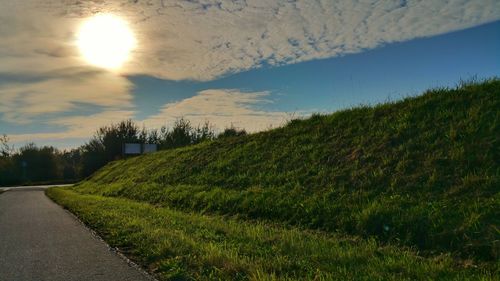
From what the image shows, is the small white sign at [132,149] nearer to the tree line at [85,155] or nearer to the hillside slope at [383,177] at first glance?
the tree line at [85,155]

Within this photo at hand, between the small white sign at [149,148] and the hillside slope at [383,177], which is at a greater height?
the small white sign at [149,148]

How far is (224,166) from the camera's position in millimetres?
18703

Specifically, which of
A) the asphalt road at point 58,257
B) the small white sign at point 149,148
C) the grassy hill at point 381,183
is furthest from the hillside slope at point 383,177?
the small white sign at point 149,148

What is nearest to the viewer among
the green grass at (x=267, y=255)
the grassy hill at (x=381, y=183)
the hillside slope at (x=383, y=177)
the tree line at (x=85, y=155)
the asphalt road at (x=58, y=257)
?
the green grass at (x=267, y=255)

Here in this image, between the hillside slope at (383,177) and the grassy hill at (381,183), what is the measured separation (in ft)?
0.09

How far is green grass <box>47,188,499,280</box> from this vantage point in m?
6.02

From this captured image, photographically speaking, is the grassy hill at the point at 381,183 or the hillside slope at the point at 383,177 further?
the hillside slope at the point at 383,177

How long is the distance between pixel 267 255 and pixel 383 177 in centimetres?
491

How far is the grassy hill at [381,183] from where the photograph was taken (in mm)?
7586

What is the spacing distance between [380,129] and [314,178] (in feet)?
9.92

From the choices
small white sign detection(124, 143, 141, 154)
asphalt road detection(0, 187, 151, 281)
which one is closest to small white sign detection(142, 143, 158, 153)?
small white sign detection(124, 143, 141, 154)

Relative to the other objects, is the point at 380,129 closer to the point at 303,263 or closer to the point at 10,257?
the point at 303,263

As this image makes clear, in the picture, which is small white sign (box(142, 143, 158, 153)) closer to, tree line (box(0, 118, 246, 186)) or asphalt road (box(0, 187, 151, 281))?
tree line (box(0, 118, 246, 186))

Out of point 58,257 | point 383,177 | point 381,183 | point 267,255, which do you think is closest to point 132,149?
point 383,177
